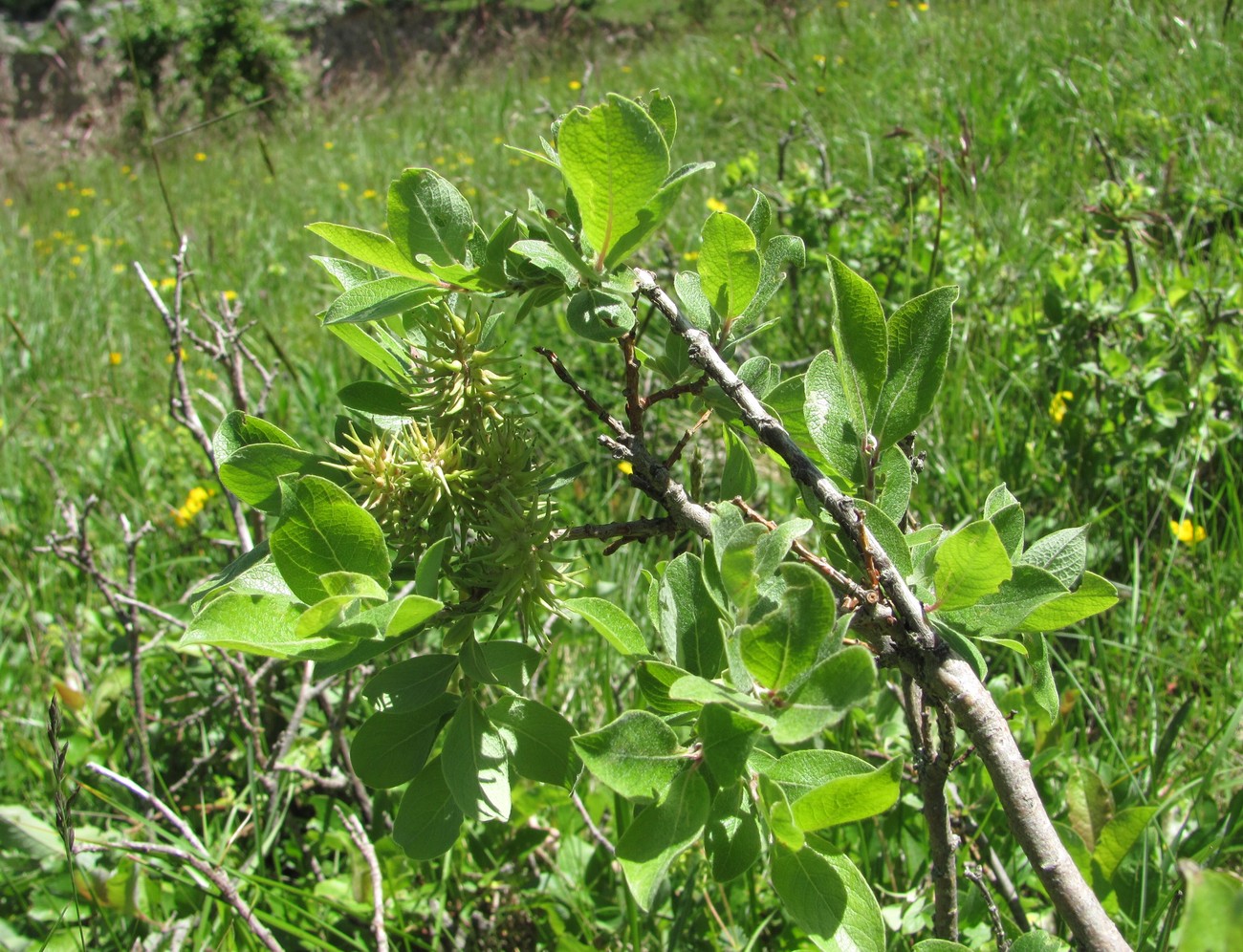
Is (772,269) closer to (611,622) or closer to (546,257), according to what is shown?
(546,257)

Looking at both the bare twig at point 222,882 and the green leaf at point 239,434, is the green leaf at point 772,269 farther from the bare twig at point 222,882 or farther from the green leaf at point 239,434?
the bare twig at point 222,882

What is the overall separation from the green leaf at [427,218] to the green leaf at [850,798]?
553 millimetres

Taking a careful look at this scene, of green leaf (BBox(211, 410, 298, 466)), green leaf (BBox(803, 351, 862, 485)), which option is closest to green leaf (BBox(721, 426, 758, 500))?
green leaf (BBox(803, 351, 862, 485))

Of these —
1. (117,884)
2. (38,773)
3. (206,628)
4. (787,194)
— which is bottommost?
(38,773)

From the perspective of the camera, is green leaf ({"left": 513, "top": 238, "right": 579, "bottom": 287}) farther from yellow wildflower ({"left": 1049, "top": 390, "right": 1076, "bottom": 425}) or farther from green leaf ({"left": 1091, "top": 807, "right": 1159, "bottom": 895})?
yellow wildflower ({"left": 1049, "top": 390, "right": 1076, "bottom": 425})

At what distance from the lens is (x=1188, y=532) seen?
1987 mm

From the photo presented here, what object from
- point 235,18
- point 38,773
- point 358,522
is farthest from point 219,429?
point 235,18

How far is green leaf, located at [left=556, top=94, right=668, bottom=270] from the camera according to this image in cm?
69

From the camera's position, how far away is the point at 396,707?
2.75ft

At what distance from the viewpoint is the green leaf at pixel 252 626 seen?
652 millimetres

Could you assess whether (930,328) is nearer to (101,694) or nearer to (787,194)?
(101,694)

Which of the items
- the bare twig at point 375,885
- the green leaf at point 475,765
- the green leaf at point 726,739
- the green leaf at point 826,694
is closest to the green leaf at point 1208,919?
the green leaf at point 826,694

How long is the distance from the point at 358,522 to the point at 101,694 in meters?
1.71

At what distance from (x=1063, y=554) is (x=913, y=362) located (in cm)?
23
